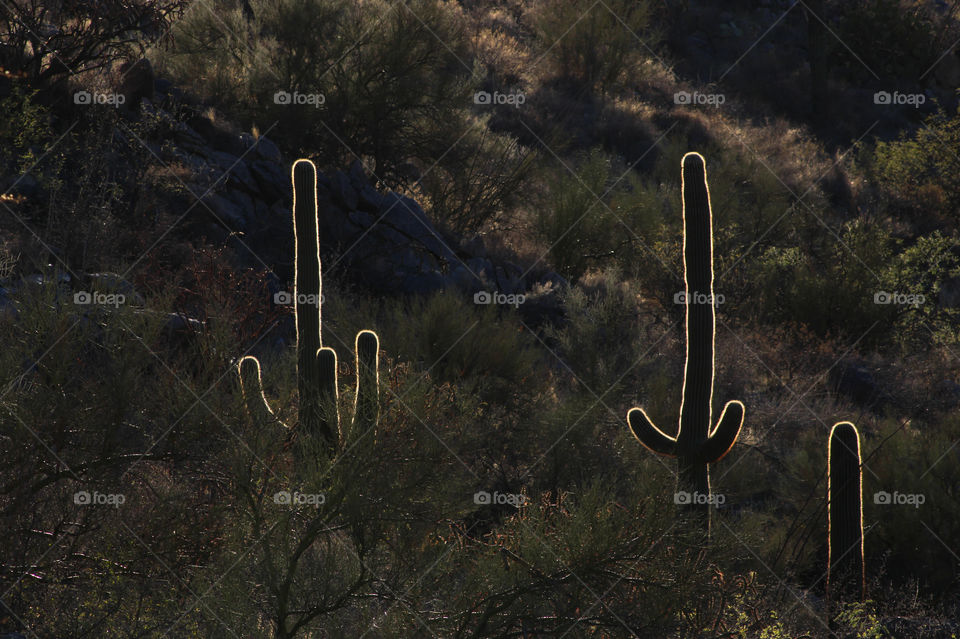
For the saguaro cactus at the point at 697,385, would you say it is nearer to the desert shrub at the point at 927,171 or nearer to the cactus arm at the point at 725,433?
the cactus arm at the point at 725,433

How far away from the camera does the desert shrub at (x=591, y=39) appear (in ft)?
90.5

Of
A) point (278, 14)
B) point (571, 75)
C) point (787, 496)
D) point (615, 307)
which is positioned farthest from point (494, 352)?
point (571, 75)

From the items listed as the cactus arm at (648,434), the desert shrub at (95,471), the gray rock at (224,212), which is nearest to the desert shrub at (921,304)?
the cactus arm at (648,434)

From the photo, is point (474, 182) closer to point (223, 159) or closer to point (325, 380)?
point (223, 159)

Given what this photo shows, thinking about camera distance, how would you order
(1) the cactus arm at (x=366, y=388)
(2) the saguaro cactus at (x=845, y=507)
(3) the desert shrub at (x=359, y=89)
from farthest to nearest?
(3) the desert shrub at (x=359, y=89)
(2) the saguaro cactus at (x=845, y=507)
(1) the cactus arm at (x=366, y=388)

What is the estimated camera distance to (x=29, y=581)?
6434 mm

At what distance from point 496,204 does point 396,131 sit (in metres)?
2.45

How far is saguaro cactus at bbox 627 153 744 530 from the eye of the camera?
25.3 ft

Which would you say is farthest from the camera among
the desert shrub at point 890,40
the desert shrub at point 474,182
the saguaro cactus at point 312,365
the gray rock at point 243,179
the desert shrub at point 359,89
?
the desert shrub at point 890,40

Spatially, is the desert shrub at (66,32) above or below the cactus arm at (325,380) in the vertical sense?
above

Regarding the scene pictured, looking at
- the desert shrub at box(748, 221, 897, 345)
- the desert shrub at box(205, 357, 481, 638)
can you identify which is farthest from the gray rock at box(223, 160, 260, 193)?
the desert shrub at box(748, 221, 897, 345)

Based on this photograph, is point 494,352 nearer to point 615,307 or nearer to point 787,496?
point 615,307

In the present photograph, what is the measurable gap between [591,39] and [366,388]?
2263 centimetres

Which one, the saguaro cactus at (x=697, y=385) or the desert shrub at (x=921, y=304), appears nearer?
the saguaro cactus at (x=697, y=385)
